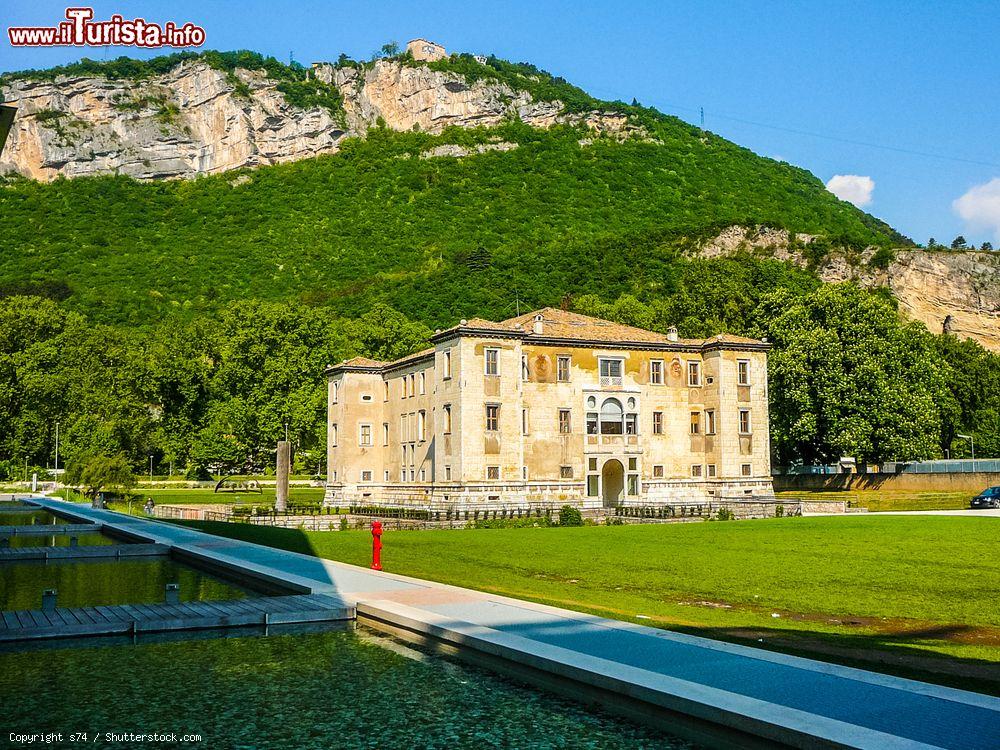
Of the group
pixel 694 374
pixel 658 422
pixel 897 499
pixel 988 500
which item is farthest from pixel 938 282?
pixel 658 422

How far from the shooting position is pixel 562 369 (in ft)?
188

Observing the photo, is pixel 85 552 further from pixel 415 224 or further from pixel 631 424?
pixel 415 224

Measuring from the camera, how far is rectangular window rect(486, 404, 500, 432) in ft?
177

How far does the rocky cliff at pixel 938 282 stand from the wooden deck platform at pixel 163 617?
109034 mm

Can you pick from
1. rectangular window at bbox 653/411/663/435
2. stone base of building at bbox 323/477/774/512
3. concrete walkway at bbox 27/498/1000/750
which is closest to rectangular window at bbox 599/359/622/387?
rectangular window at bbox 653/411/663/435

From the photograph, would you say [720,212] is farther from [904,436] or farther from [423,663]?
[423,663]

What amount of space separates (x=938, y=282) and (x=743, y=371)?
69.9m

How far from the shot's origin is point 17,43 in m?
40.6

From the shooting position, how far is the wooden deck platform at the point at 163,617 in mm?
13367

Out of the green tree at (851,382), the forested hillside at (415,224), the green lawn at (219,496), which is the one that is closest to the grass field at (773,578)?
the green tree at (851,382)

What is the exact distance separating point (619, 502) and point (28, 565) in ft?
128

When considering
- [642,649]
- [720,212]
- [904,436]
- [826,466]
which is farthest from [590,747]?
[720,212]

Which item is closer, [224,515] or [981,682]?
[981,682]

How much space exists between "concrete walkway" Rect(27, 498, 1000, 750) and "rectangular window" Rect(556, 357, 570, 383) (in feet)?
136
